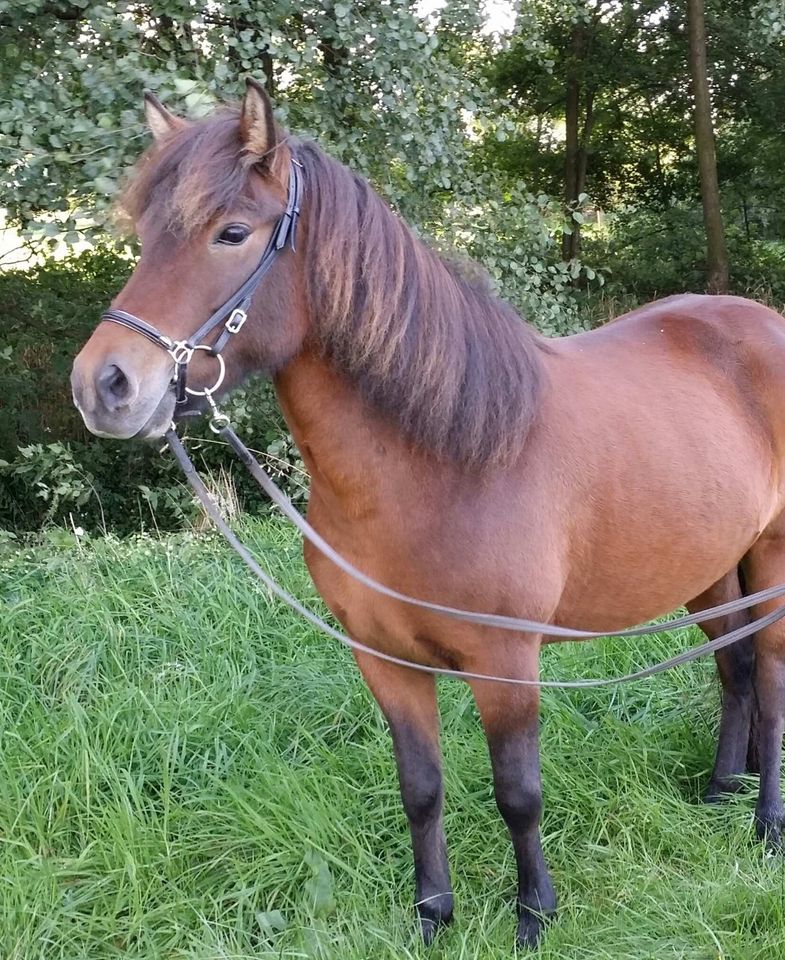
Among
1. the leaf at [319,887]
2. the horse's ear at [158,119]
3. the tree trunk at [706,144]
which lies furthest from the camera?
the tree trunk at [706,144]

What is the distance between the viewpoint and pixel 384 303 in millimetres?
1894

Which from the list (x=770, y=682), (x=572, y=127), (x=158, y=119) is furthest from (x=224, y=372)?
(x=572, y=127)

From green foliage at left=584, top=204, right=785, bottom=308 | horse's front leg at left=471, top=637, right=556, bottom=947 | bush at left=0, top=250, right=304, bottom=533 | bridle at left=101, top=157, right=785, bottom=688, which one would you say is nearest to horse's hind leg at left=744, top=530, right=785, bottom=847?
bridle at left=101, top=157, right=785, bottom=688

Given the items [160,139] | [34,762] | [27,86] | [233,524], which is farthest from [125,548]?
[160,139]

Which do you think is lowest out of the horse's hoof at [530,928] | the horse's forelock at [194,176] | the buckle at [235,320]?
the horse's hoof at [530,928]

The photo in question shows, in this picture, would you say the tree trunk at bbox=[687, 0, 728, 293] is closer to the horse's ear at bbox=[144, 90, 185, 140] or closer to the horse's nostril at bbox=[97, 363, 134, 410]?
the horse's ear at bbox=[144, 90, 185, 140]

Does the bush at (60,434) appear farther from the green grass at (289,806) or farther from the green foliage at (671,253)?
the green foliage at (671,253)

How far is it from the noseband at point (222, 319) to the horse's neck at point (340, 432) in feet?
0.71

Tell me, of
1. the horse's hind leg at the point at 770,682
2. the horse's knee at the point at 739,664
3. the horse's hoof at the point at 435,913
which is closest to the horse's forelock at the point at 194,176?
the horse's hoof at the point at 435,913

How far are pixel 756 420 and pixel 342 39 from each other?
9.04 feet

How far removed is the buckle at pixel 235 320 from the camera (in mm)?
1724

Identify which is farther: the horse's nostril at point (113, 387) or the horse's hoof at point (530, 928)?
the horse's hoof at point (530, 928)

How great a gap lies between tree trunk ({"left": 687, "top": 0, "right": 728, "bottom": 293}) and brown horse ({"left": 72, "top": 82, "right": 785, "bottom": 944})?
25.9 ft

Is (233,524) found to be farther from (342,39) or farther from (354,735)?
(342,39)
